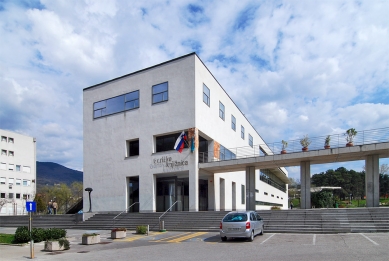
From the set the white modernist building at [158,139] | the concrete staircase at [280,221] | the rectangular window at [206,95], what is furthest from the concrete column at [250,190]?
the rectangular window at [206,95]

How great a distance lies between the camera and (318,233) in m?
18.5

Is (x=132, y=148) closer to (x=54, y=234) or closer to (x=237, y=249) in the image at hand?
(x=54, y=234)

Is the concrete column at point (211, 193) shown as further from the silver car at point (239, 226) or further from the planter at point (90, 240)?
the planter at point (90, 240)

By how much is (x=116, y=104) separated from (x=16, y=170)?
44.3 m

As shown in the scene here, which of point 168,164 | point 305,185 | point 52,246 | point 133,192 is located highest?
point 168,164

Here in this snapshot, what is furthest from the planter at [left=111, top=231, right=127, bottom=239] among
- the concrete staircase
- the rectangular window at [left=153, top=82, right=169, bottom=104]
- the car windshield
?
the rectangular window at [left=153, top=82, right=169, bottom=104]

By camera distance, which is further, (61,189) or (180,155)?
(61,189)

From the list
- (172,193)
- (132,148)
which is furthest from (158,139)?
(172,193)

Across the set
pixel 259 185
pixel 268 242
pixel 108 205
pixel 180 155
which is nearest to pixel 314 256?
pixel 268 242

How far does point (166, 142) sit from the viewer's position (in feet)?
105

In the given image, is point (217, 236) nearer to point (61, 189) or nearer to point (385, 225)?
point (385, 225)

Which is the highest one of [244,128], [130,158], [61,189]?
[244,128]

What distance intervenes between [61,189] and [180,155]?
47.8 meters

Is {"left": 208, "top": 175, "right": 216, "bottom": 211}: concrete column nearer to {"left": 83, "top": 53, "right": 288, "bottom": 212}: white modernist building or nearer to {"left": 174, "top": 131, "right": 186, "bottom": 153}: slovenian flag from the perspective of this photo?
{"left": 83, "top": 53, "right": 288, "bottom": 212}: white modernist building
